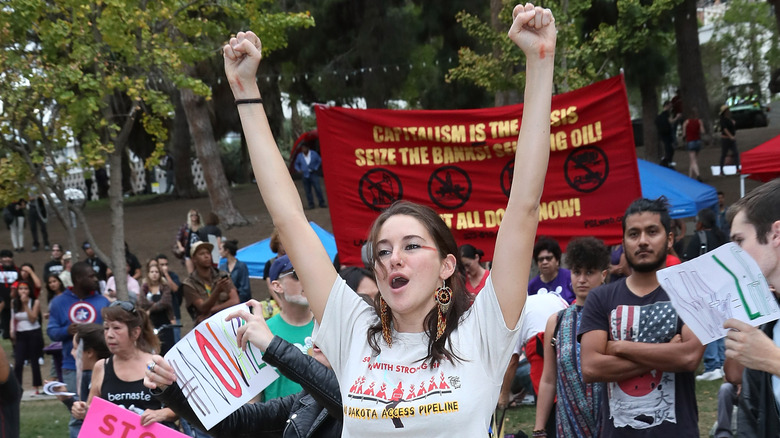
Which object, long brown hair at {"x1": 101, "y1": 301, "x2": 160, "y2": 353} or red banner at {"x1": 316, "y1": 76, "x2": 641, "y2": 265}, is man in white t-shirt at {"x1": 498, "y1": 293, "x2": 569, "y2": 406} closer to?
red banner at {"x1": 316, "y1": 76, "x2": 641, "y2": 265}

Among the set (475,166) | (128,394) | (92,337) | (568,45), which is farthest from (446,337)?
(568,45)

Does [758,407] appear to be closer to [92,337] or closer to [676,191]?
[92,337]

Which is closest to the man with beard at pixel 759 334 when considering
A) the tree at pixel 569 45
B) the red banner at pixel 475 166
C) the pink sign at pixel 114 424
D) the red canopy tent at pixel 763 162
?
the pink sign at pixel 114 424

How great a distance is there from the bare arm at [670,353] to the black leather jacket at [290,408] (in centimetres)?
137

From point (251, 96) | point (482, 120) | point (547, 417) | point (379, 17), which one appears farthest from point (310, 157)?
point (251, 96)

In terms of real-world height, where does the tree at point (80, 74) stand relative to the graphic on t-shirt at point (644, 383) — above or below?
above

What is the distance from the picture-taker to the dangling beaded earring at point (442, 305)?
2.61m

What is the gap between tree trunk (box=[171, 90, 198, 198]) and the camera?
28.7 metres

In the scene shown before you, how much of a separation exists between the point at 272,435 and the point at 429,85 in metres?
22.6

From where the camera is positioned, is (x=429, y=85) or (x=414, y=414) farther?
(x=429, y=85)

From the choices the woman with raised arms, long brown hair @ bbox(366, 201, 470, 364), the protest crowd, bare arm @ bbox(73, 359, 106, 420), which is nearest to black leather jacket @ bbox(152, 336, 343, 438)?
the protest crowd

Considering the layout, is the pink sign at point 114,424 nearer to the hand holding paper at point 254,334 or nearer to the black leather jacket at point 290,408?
the black leather jacket at point 290,408

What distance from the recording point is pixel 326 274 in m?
2.73

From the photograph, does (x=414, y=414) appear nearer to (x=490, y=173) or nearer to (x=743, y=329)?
(x=743, y=329)
